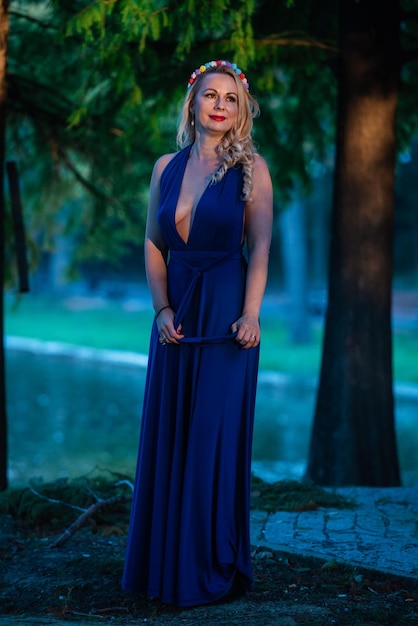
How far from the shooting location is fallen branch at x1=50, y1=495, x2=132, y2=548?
5.88 m

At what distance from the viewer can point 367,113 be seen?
29.5 feet

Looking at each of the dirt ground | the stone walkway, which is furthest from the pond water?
the dirt ground

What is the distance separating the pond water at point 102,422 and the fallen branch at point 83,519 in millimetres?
3863

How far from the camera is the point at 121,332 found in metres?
30.6

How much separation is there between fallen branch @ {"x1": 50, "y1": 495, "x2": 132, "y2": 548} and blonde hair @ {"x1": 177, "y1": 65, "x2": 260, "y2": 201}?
2453 mm

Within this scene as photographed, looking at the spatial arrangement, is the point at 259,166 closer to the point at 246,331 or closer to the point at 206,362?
the point at 246,331

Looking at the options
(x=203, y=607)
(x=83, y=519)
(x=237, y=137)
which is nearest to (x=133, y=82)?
(x=83, y=519)

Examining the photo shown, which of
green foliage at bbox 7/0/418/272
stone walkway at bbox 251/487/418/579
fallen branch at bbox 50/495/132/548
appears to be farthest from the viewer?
green foliage at bbox 7/0/418/272

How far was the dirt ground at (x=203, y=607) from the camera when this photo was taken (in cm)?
449

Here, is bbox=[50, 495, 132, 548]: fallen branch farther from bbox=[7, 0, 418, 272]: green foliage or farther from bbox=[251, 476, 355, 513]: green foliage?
bbox=[7, 0, 418, 272]: green foliage

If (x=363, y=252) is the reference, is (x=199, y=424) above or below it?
below

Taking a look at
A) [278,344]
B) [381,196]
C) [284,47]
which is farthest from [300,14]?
[278,344]

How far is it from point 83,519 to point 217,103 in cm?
275

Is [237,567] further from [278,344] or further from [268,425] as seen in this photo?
[278,344]
